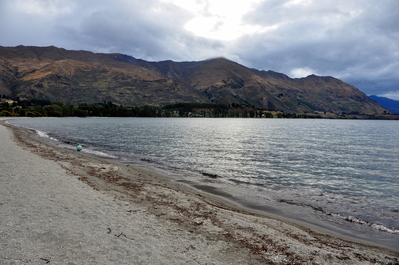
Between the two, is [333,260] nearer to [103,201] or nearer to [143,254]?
[143,254]

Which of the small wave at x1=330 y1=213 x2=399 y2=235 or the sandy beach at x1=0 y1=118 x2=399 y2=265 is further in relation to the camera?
the small wave at x1=330 y1=213 x2=399 y2=235

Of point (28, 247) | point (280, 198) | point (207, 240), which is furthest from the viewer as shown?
point (280, 198)

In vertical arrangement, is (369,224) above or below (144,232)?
below

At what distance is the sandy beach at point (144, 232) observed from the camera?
33.9 ft

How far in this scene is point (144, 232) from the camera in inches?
508

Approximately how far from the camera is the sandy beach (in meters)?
10.3

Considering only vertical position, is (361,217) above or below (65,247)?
below

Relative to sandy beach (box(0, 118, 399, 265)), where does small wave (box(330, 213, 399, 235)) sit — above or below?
below

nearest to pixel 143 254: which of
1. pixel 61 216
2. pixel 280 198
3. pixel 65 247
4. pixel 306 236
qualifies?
pixel 65 247

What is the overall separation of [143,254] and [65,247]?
3.29 metres

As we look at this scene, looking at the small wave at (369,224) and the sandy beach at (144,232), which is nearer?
the sandy beach at (144,232)

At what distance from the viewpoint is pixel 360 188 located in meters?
28.2

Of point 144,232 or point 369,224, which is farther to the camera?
point 369,224

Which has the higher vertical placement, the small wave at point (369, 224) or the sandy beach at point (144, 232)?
the sandy beach at point (144, 232)
